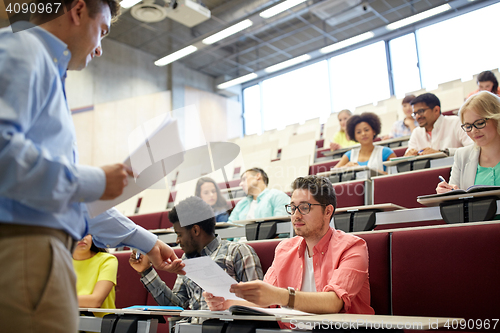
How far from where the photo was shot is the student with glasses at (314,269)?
35.4 inches

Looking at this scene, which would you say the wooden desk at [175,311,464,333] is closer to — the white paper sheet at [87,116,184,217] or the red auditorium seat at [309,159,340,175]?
the white paper sheet at [87,116,184,217]

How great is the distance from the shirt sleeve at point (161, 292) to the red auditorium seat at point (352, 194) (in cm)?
94

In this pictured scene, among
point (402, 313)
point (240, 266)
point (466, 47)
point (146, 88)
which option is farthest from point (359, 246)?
point (146, 88)

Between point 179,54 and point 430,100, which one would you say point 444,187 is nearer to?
point 430,100

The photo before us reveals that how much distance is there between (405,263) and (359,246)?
137 mm

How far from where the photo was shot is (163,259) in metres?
0.84

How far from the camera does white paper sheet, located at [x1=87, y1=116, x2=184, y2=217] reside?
0.58 meters

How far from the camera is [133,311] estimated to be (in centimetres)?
105

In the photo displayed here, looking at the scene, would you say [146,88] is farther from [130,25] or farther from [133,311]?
[133,311]

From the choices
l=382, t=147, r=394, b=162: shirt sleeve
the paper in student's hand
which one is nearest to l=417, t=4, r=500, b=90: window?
l=382, t=147, r=394, b=162: shirt sleeve

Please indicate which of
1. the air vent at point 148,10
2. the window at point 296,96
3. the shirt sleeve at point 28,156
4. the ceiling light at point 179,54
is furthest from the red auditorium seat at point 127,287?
the window at point 296,96

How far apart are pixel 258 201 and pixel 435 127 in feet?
3.97

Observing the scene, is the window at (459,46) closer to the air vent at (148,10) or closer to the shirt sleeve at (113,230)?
the air vent at (148,10)

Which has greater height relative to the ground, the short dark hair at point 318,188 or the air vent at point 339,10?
the air vent at point 339,10
